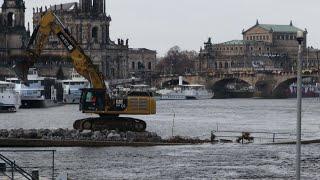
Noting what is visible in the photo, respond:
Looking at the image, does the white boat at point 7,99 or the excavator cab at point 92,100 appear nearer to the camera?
the excavator cab at point 92,100

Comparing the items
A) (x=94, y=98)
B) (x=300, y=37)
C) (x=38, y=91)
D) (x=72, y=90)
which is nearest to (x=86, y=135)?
(x=94, y=98)

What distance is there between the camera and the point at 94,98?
64062 millimetres

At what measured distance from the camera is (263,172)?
150 feet

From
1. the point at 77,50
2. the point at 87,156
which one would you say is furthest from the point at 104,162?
the point at 77,50

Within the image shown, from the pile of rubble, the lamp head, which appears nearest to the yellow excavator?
the pile of rubble

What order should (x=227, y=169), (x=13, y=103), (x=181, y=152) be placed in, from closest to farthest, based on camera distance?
(x=227, y=169) < (x=181, y=152) < (x=13, y=103)

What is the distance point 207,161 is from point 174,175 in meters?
7.04

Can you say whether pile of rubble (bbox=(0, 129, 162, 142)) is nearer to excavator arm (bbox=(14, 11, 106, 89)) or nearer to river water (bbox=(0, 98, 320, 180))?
river water (bbox=(0, 98, 320, 180))

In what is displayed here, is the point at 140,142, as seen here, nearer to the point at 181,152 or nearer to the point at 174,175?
the point at 181,152

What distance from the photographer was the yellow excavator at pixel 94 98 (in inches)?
2522

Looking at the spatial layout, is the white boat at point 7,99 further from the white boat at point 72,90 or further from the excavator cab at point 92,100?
the excavator cab at point 92,100

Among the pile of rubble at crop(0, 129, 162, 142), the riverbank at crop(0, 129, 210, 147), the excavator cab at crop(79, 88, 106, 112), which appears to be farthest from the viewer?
the excavator cab at crop(79, 88, 106, 112)

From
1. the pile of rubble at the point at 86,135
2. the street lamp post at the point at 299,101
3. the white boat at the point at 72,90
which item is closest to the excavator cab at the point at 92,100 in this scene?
the pile of rubble at the point at 86,135

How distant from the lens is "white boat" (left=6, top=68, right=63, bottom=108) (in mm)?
149750
